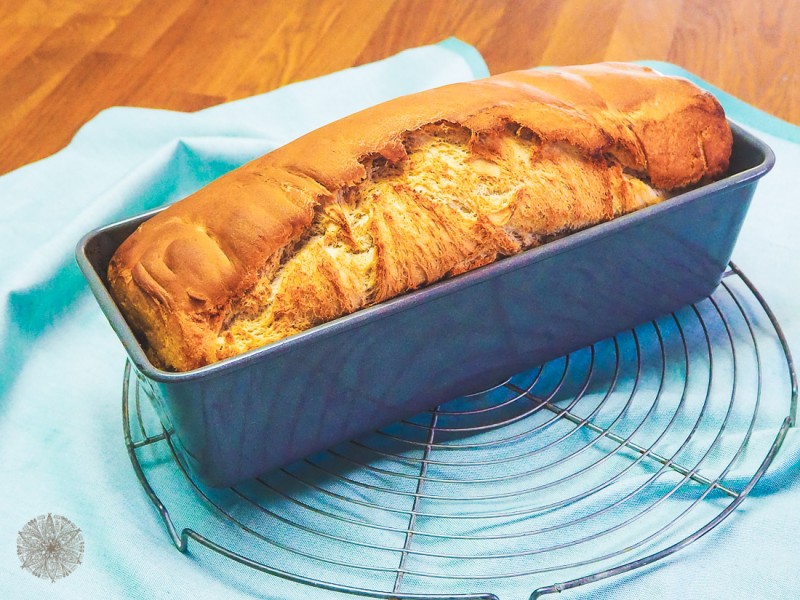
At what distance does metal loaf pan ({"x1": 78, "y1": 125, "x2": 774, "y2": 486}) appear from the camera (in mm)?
727

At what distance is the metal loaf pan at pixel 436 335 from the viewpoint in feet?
2.38

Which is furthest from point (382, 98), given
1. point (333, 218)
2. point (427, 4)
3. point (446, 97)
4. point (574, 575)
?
point (574, 575)

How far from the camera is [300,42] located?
63.3 inches

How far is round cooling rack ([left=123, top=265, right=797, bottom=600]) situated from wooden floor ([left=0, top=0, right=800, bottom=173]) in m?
0.65

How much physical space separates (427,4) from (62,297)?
3.19ft

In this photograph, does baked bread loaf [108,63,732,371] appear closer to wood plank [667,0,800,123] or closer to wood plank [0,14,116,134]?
wood plank [667,0,800,123]

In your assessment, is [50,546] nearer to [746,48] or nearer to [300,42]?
[300,42]

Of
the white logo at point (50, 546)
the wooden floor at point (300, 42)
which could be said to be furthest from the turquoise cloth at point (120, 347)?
the wooden floor at point (300, 42)

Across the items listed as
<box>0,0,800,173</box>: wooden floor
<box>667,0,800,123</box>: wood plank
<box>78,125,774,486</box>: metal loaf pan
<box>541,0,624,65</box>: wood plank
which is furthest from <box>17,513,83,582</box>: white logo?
<box>667,0,800,123</box>: wood plank

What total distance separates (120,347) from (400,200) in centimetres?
45

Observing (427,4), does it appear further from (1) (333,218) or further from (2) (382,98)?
(1) (333,218)

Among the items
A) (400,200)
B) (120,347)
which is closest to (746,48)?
(400,200)

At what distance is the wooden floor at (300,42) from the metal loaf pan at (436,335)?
63 cm

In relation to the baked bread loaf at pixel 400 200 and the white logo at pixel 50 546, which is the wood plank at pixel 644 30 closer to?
the baked bread loaf at pixel 400 200
